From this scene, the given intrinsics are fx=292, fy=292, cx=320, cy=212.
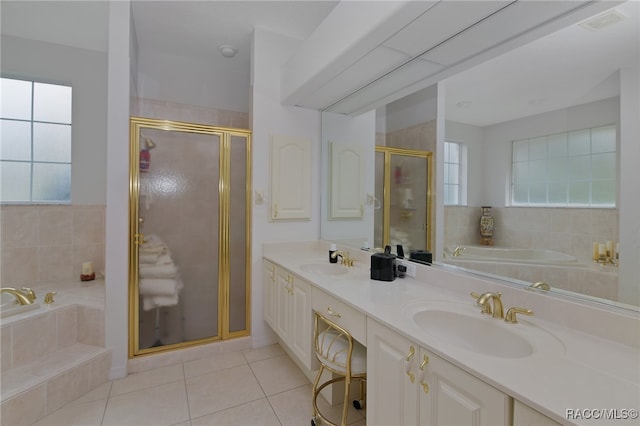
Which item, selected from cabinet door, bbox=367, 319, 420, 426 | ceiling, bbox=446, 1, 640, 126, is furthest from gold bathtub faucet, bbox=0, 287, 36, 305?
ceiling, bbox=446, 1, 640, 126

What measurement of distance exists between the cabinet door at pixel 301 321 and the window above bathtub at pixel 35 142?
2617mm

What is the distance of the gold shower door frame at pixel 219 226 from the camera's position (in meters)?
2.26

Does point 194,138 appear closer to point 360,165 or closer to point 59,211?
point 360,165

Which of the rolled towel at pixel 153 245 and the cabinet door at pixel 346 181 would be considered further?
the cabinet door at pixel 346 181

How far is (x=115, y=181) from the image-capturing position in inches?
85.7

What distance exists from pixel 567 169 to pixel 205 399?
2393 mm

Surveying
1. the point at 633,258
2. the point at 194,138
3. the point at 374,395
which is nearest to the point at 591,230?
the point at 633,258

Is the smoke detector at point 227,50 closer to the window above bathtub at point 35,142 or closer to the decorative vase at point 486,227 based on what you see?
the window above bathtub at point 35,142

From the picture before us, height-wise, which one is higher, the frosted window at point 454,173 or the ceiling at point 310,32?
the ceiling at point 310,32

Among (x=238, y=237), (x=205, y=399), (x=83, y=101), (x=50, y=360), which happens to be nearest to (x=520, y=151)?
(x=238, y=237)

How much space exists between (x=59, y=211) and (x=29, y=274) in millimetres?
632

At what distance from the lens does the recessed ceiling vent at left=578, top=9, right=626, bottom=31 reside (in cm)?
110

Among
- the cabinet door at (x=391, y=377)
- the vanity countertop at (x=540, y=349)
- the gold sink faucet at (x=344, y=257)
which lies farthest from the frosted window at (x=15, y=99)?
the cabinet door at (x=391, y=377)

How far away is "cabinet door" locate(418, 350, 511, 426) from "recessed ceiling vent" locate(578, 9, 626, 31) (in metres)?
1.40
